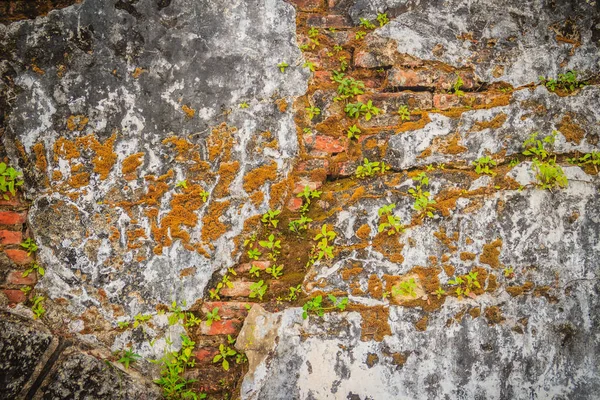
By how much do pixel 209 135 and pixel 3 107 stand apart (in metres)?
0.93

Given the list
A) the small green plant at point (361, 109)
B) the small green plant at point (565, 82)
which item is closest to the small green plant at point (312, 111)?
the small green plant at point (361, 109)

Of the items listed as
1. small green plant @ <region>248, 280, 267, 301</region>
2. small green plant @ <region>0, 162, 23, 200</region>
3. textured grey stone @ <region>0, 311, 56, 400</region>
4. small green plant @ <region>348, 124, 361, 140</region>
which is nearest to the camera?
textured grey stone @ <region>0, 311, 56, 400</region>

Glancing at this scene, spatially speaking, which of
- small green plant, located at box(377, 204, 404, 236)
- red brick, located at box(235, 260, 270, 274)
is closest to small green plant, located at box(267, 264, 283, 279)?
red brick, located at box(235, 260, 270, 274)

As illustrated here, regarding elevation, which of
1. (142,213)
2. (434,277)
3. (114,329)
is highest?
(434,277)

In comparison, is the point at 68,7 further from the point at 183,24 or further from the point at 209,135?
the point at 209,135

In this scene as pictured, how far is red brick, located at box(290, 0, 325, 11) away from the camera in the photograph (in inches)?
78.8

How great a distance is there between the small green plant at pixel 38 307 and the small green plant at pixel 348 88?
1.69 metres

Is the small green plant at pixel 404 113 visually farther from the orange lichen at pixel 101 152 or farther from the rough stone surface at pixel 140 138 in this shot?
the orange lichen at pixel 101 152

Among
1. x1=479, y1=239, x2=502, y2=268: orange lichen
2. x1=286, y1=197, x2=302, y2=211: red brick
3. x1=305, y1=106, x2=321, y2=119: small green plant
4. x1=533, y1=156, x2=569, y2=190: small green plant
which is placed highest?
x1=533, y1=156, x2=569, y2=190: small green plant

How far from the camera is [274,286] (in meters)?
1.89

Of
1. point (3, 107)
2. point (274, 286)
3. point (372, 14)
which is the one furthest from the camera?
point (372, 14)

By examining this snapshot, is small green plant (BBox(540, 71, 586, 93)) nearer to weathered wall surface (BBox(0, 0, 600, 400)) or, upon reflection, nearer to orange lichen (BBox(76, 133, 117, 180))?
weathered wall surface (BBox(0, 0, 600, 400))

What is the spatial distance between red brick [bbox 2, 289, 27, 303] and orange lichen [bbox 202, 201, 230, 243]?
865 mm

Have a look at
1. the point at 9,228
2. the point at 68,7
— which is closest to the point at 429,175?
the point at 68,7
